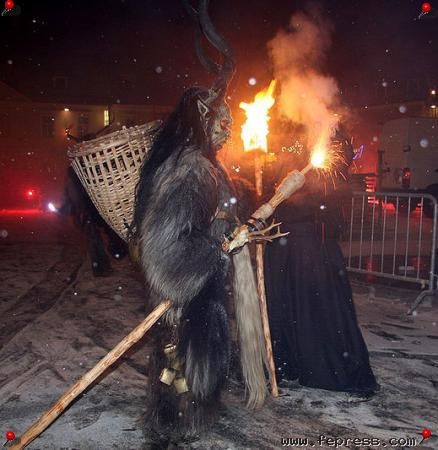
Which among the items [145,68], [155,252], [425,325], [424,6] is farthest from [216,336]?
[145,68]

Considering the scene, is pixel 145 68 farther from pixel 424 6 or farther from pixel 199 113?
pixel 199 113

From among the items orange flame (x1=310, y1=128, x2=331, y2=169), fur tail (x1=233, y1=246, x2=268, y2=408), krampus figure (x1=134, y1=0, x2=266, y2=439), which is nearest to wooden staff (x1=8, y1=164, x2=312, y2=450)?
krampus figure (x1=134, y1=0, x2=266, y2=439)

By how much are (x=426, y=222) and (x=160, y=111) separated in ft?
88.8

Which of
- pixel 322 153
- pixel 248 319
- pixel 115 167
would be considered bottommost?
A: pixel 248 319

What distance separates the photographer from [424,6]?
7184 millimetres

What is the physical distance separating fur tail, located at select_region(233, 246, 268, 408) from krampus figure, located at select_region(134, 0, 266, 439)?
0.24m

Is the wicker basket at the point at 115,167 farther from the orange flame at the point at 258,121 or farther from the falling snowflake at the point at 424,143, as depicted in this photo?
the falling snowflake at the point at 424,143

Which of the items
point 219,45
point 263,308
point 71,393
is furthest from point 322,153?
point 71,393

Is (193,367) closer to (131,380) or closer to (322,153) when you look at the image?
(131,380)

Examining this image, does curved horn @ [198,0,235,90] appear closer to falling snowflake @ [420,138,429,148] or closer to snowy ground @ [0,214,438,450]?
snowy ground @ [0,214,438,450]

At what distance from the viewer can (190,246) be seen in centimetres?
294

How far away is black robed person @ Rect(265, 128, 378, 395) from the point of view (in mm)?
3959

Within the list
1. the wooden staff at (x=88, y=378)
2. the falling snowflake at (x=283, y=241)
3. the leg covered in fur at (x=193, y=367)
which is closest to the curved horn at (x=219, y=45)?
the wooden staff at (x=88, y=378)

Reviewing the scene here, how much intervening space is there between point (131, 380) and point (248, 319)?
1388mm
